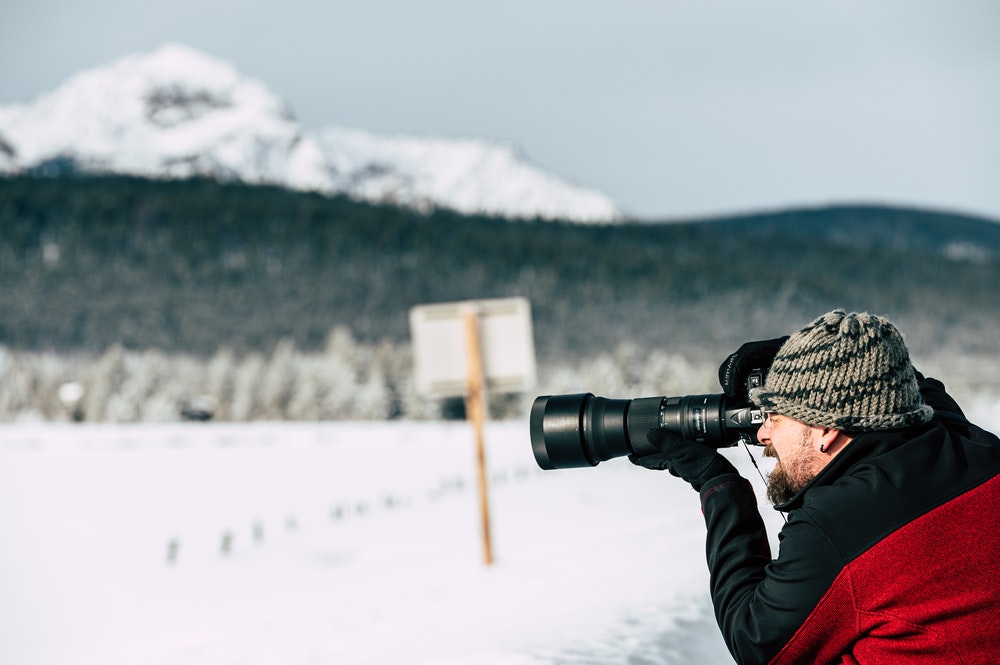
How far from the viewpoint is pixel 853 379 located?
1963 mm

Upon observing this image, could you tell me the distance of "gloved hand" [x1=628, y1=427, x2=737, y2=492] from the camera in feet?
7.20

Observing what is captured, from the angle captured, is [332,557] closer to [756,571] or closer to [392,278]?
[756,571]

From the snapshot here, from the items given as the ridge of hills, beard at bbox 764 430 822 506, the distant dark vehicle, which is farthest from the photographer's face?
the ridge of hills

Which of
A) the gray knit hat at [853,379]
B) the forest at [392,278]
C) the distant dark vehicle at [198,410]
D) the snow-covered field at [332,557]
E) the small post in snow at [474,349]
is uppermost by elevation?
the forest at [392,278]

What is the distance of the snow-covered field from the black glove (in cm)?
200

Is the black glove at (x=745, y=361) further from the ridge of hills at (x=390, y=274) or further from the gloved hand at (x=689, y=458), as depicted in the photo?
the ridge of hills at (x=390, y=274)

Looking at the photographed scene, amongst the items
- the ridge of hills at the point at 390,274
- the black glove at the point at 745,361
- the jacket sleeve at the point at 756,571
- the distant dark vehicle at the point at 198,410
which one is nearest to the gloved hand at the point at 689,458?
the jacket sleeve at the point at 756,571

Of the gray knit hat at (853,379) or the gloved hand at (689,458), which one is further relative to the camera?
the gloved hand at (689,458)

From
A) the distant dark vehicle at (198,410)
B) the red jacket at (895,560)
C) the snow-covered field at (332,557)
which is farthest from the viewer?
the distant dark vehicle at (198,410)

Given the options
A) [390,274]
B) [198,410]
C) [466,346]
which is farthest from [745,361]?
[390,274]

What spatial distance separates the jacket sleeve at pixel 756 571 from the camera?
1898 millimetres

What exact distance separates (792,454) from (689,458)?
0.76 ft

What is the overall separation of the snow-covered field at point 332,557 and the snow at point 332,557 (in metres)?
0.04

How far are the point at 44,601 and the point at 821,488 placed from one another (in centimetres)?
1298
